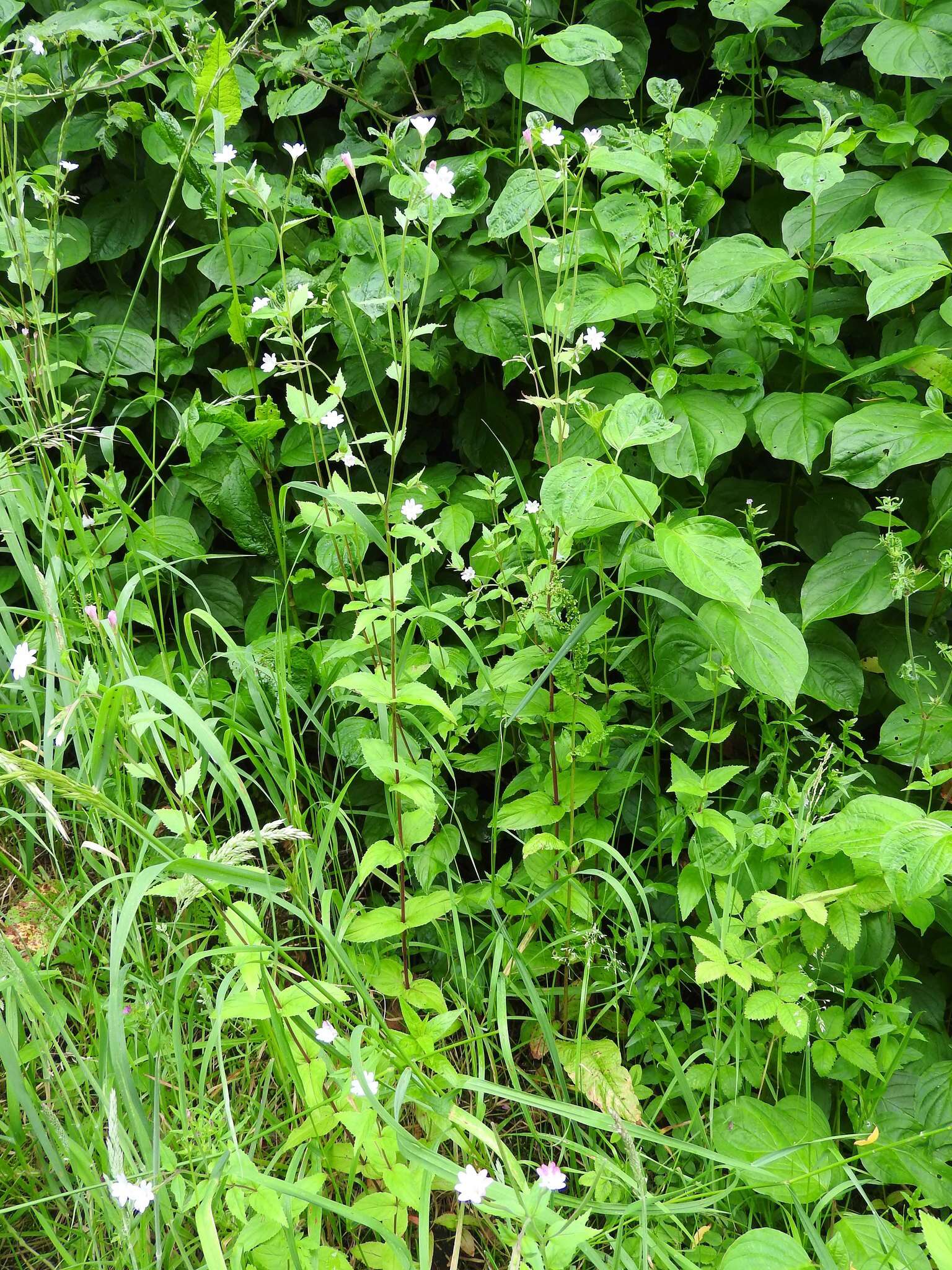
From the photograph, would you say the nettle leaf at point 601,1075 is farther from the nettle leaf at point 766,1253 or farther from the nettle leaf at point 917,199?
the nettle leaf at point 917,199

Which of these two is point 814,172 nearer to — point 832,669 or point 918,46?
point 918,46

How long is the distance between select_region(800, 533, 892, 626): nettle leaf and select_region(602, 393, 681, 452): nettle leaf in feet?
1.48

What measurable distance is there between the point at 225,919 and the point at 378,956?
36 centimetres

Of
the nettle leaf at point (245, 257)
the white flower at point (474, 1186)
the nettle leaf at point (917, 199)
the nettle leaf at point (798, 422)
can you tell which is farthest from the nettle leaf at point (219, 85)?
the white flower at point (474, 1186)

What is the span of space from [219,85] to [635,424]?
0.77 m

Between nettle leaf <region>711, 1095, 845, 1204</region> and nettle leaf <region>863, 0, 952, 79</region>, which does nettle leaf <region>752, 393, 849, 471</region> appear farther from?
nettle leaf <region>711, 1095, 845, 1204</region>

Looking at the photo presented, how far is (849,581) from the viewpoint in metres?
1.60

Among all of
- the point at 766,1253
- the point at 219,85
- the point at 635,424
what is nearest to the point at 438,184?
the point at 635,424

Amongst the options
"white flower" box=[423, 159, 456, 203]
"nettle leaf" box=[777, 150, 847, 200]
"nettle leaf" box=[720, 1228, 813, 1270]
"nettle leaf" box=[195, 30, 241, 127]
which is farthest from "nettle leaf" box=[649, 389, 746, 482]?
"nettle leaf" box=[720, 1228, 813, 1270]

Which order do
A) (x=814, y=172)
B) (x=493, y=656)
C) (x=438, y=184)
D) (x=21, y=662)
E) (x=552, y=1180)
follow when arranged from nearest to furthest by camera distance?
(x=552, y=1180), (x=21, y=662), (x=438, y=184), (x=814, y=172), (x=493, y=656)

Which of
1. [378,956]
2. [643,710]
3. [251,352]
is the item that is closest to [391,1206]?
[378,956]

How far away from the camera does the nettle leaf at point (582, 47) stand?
5.23ft

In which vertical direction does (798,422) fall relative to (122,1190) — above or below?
above

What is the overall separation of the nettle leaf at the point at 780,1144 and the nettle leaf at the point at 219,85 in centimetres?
147
